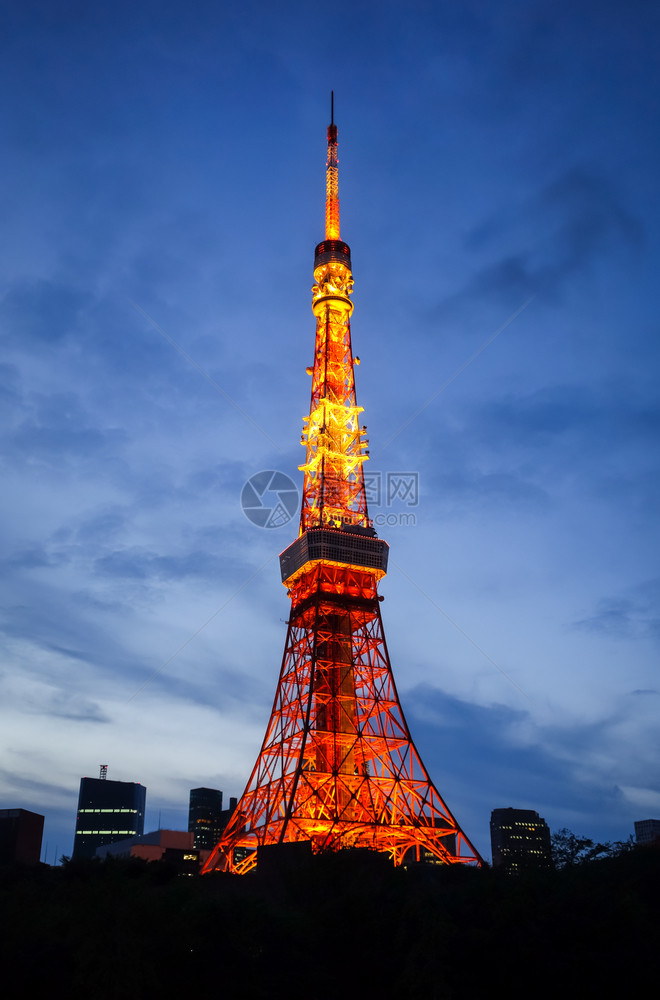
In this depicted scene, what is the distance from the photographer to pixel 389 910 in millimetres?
35906

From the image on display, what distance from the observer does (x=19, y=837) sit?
87500 mm

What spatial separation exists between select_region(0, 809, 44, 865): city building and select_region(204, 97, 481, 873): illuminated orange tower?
25.6m

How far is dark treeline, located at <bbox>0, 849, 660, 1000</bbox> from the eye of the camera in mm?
26844

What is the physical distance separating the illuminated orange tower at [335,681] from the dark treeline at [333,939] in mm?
17136

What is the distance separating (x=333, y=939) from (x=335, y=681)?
98.8ft

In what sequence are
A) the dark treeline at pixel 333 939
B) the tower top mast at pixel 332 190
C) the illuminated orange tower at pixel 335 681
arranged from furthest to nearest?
the tower top mast at pixel 332 190 → the illuminated orange tower at pixel 335 681 → the dark treeline at pixel 333 939

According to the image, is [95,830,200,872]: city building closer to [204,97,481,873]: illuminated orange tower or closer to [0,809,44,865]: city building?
[0,809,44,865]: city building

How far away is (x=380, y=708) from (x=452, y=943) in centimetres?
2972

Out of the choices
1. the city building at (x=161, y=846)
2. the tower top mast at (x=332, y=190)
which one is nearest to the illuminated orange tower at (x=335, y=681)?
the tower top mast at (x=332, y=190)

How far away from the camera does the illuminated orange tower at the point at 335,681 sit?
57719 millimetres

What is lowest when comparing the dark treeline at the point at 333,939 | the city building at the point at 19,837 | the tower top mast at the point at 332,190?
the dark treeline at the point at 333,939

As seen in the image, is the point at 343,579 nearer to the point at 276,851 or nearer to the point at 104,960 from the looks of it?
the point at 276,851

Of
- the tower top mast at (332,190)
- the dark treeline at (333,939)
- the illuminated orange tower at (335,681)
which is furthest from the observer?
the tower top mast at (332,190)

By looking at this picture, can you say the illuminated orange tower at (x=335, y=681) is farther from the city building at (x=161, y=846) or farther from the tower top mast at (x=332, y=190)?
the city building at (x=161, y=846)
